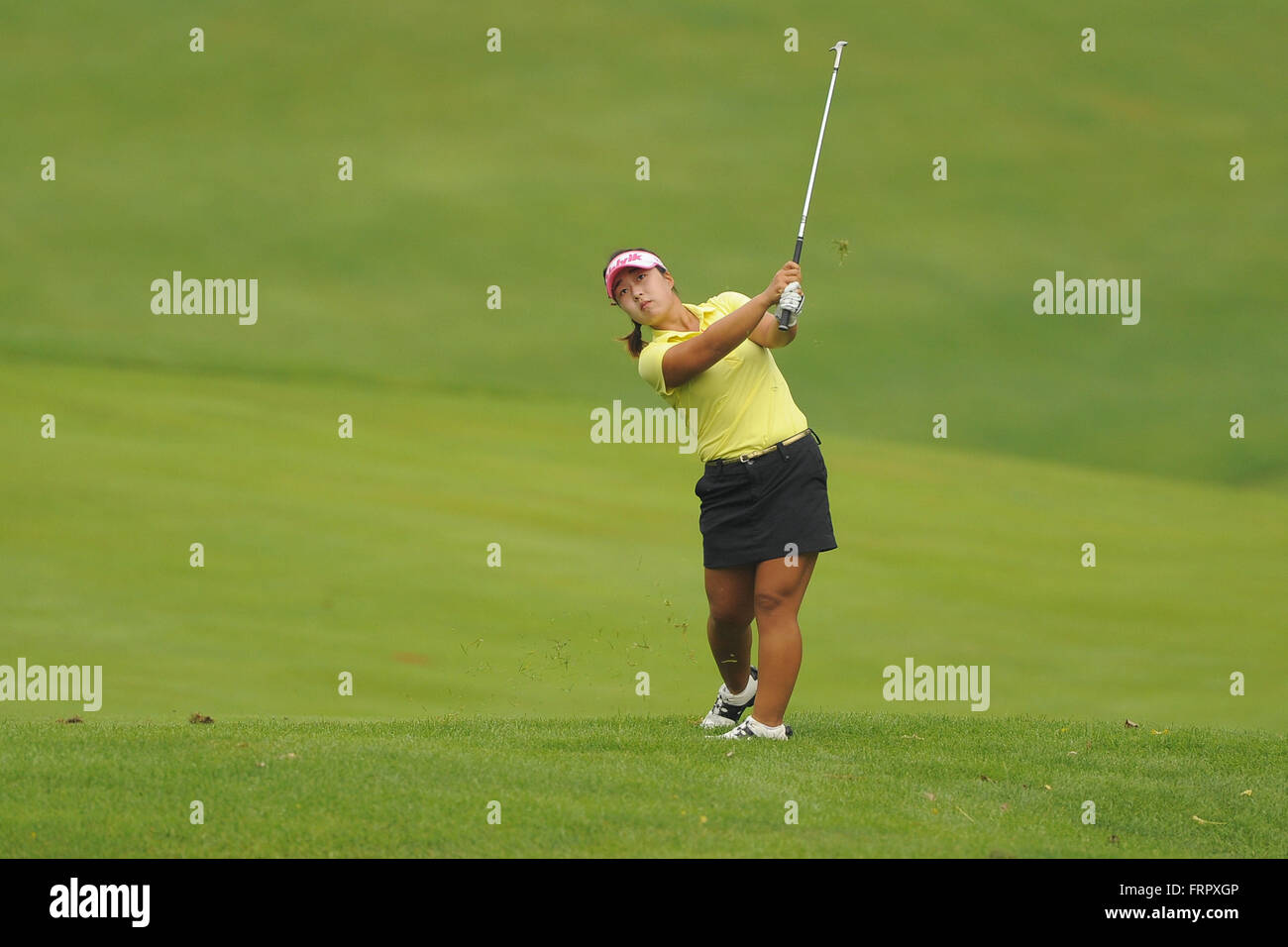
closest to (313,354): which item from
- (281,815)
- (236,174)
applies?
(236,174)

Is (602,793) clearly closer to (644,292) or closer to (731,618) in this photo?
(731,618)

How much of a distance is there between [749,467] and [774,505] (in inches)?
6.9

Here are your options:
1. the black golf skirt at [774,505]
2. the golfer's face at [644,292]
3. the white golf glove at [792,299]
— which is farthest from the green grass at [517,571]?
the white golf glove at [792,299]

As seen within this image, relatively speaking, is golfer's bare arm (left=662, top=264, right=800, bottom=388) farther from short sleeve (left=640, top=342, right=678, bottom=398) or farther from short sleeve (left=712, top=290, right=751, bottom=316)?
short sleeve (left=712, top=290, right=751, bottom=316)

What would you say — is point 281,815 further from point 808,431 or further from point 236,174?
point 236,174

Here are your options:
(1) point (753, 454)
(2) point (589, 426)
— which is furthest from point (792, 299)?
(2) point (589, 426)

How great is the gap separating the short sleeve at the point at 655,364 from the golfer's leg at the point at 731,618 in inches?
30.4

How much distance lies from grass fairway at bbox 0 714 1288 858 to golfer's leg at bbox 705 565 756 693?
314 millimetres

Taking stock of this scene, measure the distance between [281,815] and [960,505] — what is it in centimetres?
1268

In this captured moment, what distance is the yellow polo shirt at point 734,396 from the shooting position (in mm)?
5586

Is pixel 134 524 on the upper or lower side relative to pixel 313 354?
lower

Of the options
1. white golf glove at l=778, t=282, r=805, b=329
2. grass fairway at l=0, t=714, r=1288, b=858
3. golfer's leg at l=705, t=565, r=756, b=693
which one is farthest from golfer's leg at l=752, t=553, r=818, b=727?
white golf glove at l=778, t=282, r=805, b=329

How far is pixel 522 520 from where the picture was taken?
14.0 meters

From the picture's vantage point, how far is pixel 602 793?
4746 mm
